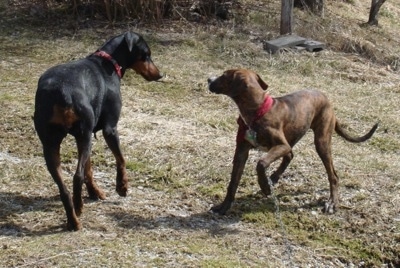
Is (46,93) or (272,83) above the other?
(46,93)

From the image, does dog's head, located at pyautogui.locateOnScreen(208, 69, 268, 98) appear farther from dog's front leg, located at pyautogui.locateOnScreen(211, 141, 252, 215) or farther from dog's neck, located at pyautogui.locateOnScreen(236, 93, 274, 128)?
dog's front leg, located at pyautogui.locateOnScreen(211, 141, 252, 215)

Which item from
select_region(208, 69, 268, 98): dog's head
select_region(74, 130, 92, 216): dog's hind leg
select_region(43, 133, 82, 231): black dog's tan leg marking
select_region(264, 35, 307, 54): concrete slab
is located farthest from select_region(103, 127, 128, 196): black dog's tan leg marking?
select_region(264, 35, 307, 54): concrete slab

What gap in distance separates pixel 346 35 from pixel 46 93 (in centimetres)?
824

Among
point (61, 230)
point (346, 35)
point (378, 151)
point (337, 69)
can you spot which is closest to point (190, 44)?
point (337, 69)

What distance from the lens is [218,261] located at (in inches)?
201

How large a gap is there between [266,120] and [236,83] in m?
0.38

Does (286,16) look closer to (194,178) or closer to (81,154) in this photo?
(194,178)

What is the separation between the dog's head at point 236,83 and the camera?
5566mm

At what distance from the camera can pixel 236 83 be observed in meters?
5.58

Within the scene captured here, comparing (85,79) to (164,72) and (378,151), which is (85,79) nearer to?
(378,151)

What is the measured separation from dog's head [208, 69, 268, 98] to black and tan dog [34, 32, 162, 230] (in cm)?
83

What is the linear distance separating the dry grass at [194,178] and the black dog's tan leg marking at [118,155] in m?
0.15

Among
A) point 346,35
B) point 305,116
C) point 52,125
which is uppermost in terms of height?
point 52,125

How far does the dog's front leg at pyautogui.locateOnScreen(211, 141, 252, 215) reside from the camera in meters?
5.79
